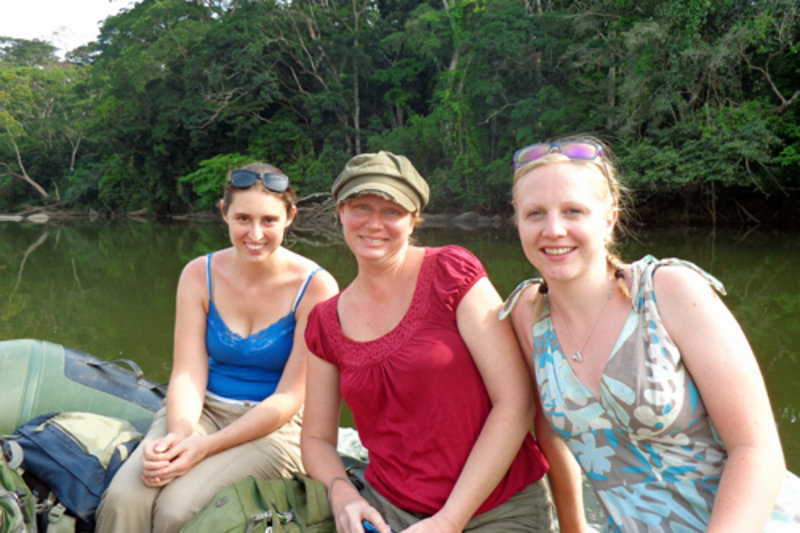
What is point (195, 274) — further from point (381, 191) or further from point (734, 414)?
point (734, 414)

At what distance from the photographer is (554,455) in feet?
5.07

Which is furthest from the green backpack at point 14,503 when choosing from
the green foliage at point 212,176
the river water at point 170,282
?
the green foliage at point 212,176

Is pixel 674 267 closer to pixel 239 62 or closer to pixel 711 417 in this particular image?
pixel 711 417

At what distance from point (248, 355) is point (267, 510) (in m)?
0.65

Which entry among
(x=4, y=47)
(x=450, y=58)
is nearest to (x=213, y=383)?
(x=450, y=58)

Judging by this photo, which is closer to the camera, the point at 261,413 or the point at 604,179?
the point at 604,179

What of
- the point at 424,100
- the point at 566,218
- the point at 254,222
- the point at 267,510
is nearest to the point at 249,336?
the point at 254,222

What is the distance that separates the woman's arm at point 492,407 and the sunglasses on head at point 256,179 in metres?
0.90

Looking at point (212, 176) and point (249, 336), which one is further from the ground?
point (212, 176)

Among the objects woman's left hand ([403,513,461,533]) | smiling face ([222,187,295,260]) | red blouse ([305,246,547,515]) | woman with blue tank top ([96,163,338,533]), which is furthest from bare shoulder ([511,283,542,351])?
smiling face ([222,187,295,260])

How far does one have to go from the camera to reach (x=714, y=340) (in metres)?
1.12

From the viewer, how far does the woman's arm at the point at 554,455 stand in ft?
4.80

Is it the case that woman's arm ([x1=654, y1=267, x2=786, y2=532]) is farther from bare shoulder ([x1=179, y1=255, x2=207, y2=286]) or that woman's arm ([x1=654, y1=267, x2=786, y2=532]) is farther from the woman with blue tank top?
bare shoulder ([x1=179, y1=255, x2=207, y2=286])

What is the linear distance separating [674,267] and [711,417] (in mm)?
285
